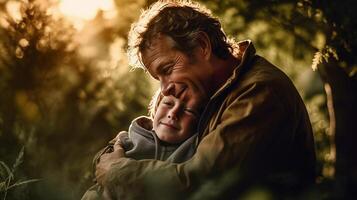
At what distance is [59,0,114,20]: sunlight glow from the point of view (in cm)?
674

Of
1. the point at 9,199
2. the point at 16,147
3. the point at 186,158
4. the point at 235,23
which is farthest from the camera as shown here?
the point at 16,147

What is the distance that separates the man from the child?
7cm

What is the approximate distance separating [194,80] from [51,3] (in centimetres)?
296

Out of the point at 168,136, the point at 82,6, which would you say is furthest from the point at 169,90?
the point at 82,6

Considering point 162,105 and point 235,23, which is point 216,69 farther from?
point 235,23

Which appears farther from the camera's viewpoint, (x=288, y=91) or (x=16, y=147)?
(x=16, y=147)

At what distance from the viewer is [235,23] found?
19.8ft

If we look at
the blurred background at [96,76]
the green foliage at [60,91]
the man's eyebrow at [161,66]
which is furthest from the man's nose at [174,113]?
the green foliage at [60,91]

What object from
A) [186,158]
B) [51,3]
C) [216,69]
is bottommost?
[186,158]

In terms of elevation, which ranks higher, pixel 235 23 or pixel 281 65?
pixel 235 23

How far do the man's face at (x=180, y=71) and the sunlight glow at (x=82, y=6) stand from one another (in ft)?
8.34

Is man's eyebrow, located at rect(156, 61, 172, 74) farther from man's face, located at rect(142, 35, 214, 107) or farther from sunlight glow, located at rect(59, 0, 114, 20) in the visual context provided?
sunlight glow, located at rect(59, 0, 114, 20)

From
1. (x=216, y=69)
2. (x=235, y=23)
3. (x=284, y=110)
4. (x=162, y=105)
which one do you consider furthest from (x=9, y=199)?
(x=235, y=23)

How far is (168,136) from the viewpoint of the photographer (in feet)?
13.2
